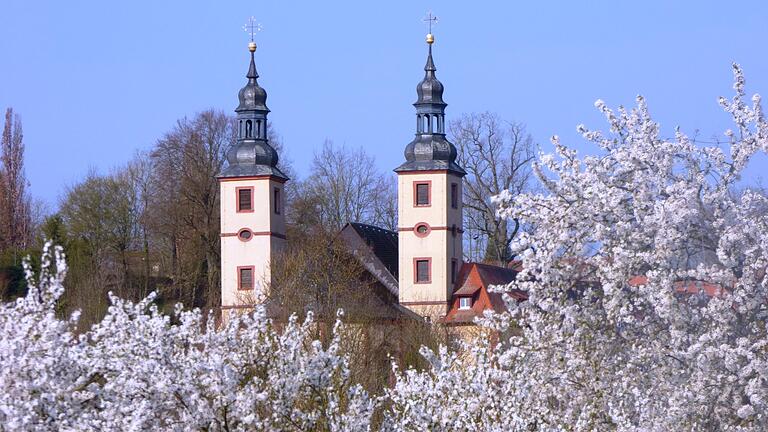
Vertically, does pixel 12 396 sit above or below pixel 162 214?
below

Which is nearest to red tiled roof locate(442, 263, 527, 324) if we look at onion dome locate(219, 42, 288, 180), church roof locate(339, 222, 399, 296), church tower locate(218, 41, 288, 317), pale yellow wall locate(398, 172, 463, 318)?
pale yellow wall locate(398, 172, 463, 318)

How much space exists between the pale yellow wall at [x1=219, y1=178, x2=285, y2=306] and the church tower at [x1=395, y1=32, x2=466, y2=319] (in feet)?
16.4

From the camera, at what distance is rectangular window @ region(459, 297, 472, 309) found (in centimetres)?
5603

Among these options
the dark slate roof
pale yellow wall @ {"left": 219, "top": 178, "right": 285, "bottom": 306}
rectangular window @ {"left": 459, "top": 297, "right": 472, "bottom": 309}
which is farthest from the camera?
the dark slate roof

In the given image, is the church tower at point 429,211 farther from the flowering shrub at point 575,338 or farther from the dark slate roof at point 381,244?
the flowering shrub at point 575,338

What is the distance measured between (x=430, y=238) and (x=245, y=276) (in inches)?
281

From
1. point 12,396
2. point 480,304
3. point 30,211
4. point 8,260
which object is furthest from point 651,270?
point 30,211

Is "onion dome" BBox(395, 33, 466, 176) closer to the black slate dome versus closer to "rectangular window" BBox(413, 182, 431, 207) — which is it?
"rectangular window" BBox(413, 182, 431, 207)

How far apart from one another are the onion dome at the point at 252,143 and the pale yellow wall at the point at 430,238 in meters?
5.32

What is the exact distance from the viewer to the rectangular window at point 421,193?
191ft

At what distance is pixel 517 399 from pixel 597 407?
24.9 inches

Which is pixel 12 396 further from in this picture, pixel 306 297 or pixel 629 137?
pixel 306 297

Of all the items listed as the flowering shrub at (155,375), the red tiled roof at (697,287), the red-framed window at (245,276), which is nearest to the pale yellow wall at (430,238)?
the red-framed window at (245,276)

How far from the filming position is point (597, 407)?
12.1 meters
